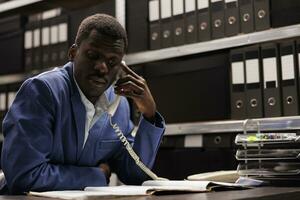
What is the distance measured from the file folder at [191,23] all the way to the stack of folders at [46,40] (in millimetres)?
713

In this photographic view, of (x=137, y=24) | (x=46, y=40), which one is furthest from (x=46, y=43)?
(x=137, y=24)

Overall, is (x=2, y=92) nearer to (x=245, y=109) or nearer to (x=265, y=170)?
(x=245, y=109)

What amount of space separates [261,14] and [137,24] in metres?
0.63

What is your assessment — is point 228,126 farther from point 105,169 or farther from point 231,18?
point 105,169

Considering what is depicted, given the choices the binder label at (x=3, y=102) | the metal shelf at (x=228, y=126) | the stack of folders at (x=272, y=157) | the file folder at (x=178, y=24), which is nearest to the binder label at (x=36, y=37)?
the binder label at (x=3, y=102)

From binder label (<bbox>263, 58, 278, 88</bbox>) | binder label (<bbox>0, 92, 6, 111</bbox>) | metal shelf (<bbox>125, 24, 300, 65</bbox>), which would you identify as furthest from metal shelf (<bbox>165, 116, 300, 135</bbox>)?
binder label (<bbox>0, 92, 6, 111</bbox>)

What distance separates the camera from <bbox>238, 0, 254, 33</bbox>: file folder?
6.08 feet

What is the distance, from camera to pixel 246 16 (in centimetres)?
187

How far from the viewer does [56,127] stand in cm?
124

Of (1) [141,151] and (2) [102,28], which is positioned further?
(1) [141,151]

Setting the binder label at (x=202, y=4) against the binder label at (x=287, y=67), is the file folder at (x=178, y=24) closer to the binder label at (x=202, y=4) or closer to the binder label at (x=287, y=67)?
the binder label at (x=202, y=4)

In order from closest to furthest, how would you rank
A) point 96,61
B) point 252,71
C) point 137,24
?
point 96,61, point 252,71, point 137,24

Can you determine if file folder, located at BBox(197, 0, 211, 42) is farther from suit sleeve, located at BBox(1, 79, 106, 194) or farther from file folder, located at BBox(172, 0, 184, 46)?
suit sleeve, located at BBox(1, 79, 106, 194)

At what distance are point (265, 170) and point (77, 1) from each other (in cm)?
180
